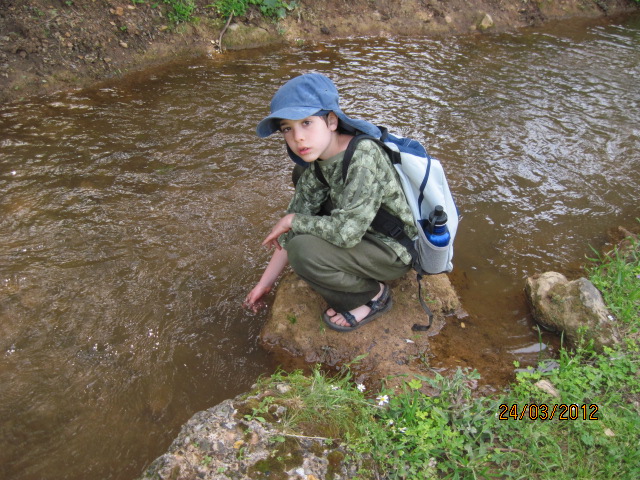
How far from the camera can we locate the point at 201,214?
4473 millimetres

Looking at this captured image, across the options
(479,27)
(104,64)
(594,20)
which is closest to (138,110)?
(104,64)

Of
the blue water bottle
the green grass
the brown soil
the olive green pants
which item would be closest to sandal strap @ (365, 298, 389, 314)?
the olive green pants

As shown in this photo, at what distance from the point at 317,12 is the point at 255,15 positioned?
4.46ft

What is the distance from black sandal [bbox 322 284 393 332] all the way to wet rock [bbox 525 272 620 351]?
117cm

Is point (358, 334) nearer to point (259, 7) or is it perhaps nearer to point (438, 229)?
point (438, 229)

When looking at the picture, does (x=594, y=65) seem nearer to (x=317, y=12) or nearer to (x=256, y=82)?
(x=317, y=12)

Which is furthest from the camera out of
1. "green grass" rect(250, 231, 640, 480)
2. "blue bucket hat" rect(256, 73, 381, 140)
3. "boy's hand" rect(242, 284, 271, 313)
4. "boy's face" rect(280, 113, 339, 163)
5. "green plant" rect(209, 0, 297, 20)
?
"green plant" rect(209, 0, 297, 20)

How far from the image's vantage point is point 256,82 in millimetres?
6965

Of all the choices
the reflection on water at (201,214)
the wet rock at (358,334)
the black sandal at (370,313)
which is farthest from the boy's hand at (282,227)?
the reflection on water at (201,214)

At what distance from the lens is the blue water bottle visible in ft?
8.48

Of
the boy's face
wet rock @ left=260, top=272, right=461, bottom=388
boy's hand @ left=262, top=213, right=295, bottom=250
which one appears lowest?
wet rock @ left=260, top=272, right=461, bottom=388
